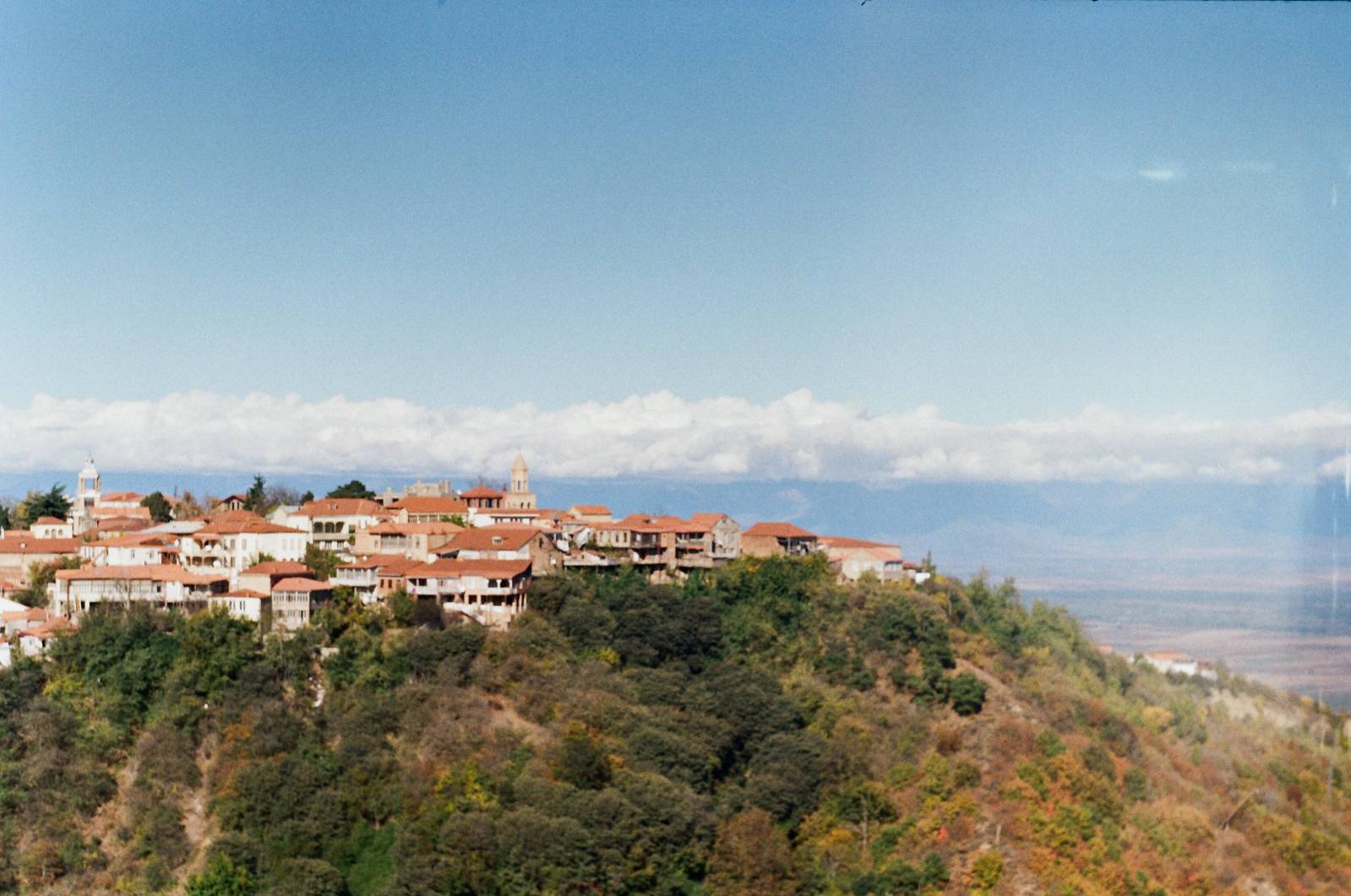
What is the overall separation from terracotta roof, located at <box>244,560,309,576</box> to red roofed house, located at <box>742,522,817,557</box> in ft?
24.6

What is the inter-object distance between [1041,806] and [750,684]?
4.40 m

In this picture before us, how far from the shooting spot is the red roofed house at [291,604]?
20.5m

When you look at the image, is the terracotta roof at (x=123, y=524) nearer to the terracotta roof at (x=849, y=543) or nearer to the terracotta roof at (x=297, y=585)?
the terracotta roof at (x=297, y=585)

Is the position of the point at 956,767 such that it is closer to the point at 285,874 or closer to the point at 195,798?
the point at 285,874

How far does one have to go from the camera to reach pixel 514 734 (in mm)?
18531

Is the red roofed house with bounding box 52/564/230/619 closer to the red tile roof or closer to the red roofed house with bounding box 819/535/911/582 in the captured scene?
the red tile roof

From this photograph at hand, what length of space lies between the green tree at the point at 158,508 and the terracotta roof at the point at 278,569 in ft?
19.4

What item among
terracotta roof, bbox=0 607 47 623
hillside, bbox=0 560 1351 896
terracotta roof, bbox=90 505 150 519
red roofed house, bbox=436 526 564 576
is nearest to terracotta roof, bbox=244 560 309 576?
hillside, bbox=0 560 1351 896

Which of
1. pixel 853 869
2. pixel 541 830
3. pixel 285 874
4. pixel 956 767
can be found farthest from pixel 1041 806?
pixel 285 874

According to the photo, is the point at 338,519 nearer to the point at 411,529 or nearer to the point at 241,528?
the point at 411,529

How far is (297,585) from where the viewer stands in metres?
20.5

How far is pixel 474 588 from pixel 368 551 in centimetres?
271

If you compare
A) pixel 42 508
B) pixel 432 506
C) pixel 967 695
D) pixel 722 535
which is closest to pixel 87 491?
pixel 42 508

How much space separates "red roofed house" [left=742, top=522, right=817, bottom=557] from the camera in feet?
81.5
